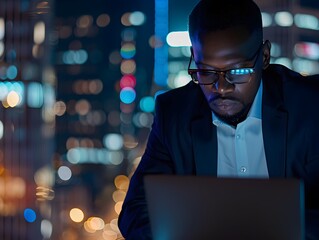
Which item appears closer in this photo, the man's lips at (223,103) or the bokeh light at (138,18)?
the man's lips at (223,103)

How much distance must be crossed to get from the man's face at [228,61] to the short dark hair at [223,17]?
19 millimetres

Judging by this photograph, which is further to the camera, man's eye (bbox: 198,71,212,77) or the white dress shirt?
the white dress shirt

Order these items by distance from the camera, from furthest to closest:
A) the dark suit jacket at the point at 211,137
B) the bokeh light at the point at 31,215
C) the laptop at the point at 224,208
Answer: the bokeh light at the point at 31,215, the dark suit jacket at the point at 211,137, the laptop at the point at 224,208

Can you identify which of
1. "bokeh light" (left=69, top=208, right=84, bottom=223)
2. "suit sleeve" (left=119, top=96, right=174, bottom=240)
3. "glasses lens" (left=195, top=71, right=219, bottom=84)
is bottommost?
"bokeh light" (left=69, top=208, right=84, bottom=223)

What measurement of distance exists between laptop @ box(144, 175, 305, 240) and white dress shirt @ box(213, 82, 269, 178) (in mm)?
508

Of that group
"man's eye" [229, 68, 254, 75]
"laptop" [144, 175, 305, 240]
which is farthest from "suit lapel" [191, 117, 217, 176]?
"laptop" [144, 175, 305, 240]

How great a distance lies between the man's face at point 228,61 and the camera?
153 centimetres

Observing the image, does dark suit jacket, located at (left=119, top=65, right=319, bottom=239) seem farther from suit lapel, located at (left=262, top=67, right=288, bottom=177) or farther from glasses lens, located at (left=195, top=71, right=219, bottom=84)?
glasses lens, located at (left=195, top=71, right=219, bottom=84)

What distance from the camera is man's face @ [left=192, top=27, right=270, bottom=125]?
153 cm

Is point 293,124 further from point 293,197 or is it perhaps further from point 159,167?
point 293,197

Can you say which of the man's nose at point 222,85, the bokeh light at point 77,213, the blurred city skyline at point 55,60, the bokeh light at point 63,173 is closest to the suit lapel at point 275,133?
the man's nose at point 222,85

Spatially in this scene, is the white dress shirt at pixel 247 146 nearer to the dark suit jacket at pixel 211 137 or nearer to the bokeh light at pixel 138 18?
the dark suit jacket at pixel 211 137

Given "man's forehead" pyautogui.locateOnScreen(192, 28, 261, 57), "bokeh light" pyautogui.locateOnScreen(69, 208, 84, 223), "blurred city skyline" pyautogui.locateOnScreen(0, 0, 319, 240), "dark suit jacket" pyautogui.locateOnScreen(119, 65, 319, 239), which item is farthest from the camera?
"bokeh light" pyautogui.locateOnScreen(69, 208, 84, 223)

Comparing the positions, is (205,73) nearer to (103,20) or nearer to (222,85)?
(222,85)
